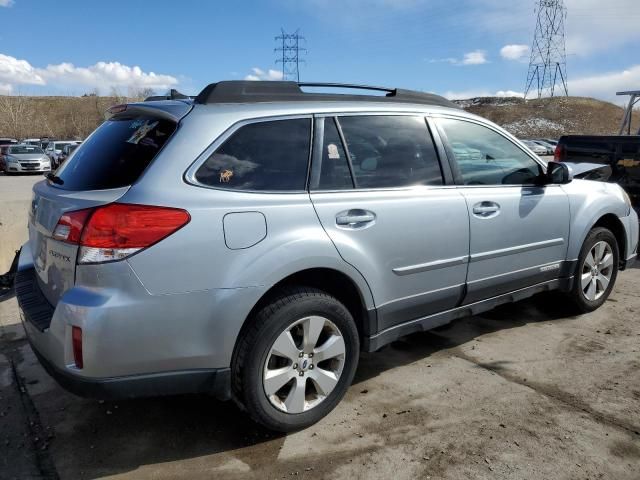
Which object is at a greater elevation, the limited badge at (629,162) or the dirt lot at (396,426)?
the limited badge at (629,162)

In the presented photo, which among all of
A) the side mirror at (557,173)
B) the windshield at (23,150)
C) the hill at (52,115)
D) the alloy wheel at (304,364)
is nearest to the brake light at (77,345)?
the alloy wheel at (304,364)

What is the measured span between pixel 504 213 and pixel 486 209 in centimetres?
20

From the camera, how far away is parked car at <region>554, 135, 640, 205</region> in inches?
268

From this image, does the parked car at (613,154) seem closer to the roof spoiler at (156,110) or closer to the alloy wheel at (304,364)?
the alloy wheel at (304,364)

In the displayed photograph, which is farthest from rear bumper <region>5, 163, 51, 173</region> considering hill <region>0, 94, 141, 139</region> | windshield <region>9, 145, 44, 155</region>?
hill <region>0, 94, 141, 139</region>

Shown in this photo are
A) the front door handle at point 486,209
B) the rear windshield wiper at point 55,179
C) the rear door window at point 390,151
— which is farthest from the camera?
the front door handle at point 486,209

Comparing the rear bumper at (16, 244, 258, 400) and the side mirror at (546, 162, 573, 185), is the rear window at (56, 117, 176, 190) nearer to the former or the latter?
the rear bumper at (16, 244, 258, 400)

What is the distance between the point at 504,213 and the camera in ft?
12.3

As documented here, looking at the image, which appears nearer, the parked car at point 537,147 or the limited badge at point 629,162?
the limited badge at point 629,162

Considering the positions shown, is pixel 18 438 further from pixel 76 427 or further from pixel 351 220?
pixel 351 220

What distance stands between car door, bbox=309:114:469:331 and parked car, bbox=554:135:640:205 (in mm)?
4549

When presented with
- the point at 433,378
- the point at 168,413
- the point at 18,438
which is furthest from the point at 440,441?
the point at 18,438

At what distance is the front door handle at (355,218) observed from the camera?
9.47 feet

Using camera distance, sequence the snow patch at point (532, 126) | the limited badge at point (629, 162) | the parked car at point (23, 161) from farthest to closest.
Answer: the snow patch at point (532, 126)
the parked car at point (23, 161)
the limited badge at point (629, 162)
